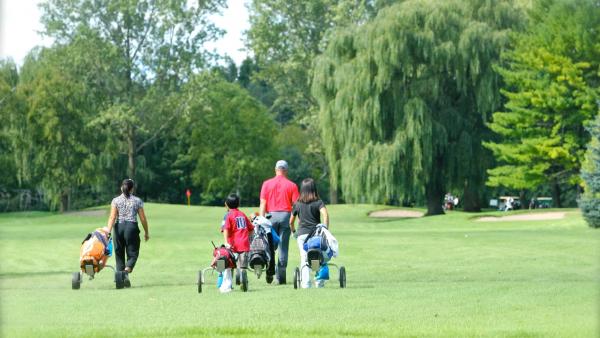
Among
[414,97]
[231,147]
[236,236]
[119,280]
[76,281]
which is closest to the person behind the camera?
[236,236]

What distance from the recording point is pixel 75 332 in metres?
11.1

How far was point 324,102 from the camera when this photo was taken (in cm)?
5325

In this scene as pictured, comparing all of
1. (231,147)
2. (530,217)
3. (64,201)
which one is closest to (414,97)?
(530,217)

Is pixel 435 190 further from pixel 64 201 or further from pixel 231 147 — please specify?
pixel 231 147

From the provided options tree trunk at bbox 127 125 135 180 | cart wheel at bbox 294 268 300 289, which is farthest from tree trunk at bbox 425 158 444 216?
cart wheel at bbox 294 268 300 289

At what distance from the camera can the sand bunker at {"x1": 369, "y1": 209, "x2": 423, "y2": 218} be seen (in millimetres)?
61625

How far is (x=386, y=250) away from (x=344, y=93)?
898 inches

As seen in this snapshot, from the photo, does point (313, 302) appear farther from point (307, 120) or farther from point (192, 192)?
point (192, 192)

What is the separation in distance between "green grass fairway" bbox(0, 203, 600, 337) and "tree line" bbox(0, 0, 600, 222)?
16.7m

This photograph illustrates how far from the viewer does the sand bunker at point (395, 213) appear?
202 ft

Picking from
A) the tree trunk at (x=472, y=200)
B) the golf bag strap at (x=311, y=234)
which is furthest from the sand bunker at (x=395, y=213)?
the golf bag strap at (x=311, y=234)

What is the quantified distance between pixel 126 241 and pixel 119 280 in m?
0.68

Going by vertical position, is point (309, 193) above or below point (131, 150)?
below

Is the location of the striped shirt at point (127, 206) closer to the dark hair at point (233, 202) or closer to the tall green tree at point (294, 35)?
the dark hair at point (233, 202)
